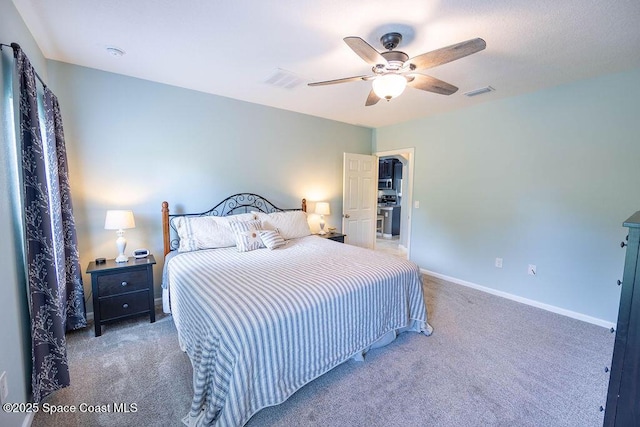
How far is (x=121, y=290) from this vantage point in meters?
2.60

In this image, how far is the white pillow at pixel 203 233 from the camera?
2.99 metres

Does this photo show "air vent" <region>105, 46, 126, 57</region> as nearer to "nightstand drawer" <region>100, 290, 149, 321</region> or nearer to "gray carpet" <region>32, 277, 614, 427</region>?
"nightstand drawer" <region>100, 290, 149, 321</region>

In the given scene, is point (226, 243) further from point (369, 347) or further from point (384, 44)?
point (384, 44)

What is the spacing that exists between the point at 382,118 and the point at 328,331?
11.9ft

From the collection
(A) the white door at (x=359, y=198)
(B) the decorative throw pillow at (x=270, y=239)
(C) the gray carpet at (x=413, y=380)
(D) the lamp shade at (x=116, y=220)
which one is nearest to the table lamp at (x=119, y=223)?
(D) the lamp shade at (x=116, y=220)

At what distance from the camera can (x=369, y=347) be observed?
2.31 m

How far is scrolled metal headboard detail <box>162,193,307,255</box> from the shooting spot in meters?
3.09

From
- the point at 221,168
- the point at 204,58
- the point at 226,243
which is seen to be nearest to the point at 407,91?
the point at 204,58

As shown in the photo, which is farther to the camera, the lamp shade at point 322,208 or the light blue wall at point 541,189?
the lamp shade at point 322,208

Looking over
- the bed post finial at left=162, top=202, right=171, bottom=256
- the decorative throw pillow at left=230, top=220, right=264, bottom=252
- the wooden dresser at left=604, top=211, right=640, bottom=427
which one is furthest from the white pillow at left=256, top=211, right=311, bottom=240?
the wooden dresser at left=604, top=211, right=640, bottom=427

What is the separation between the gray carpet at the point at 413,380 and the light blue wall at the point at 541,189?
67cm

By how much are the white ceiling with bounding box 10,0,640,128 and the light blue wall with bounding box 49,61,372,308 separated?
28cm

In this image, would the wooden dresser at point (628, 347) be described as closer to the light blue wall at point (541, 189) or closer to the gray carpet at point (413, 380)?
the gray carpet at point (413, 380)

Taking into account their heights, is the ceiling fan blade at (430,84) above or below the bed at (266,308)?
above
